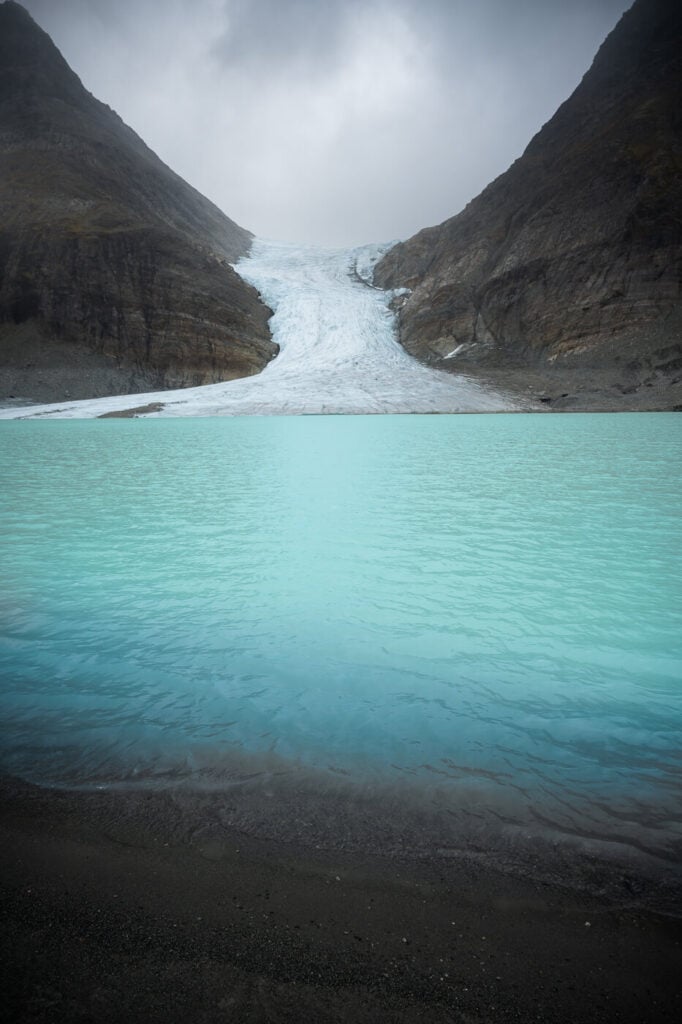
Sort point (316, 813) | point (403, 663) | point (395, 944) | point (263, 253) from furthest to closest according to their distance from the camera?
1. point (263, 253)
2. point (403, 663)
3. point (316, 813)
4. point (395, 944)

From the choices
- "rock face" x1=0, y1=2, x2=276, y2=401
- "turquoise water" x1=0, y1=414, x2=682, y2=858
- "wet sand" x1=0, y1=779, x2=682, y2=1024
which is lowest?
"turquoise water" x1=0, y1=414, x2=682, y2=858

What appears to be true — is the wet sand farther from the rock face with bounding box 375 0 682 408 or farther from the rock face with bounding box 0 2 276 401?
the rock face with bounding box 0 2 276 401

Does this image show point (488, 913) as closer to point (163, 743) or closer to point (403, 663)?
point (163, 743)

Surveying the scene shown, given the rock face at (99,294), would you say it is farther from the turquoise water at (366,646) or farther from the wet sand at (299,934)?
the wet sand at (299,934)

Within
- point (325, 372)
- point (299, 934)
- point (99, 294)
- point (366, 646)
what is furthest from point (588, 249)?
point (299, 934)

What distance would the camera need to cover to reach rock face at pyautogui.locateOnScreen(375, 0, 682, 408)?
40188 millimetres

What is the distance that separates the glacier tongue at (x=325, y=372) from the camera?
37.4 metres

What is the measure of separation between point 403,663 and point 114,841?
1.99m

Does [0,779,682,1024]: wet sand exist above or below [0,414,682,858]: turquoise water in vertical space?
above

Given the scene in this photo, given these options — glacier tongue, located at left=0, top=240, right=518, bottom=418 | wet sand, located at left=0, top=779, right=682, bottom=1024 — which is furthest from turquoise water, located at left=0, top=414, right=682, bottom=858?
glacier tongue, located at left=0, top=240, right=518, bottom=418

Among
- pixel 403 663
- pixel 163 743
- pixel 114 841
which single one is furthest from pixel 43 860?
pixel 403 663

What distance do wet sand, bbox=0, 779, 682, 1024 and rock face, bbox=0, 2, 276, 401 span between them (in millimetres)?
45216

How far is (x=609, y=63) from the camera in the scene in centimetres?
5359

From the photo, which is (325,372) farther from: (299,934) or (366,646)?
(299,934)
